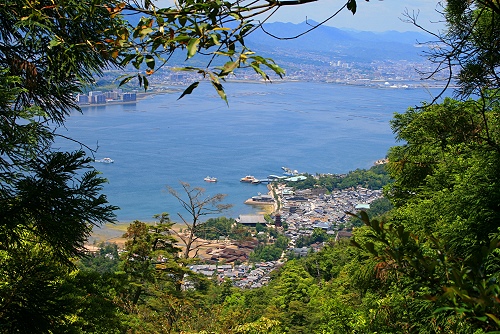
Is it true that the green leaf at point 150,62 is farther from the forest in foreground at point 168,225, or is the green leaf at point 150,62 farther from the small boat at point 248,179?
the small boat at point 248,179

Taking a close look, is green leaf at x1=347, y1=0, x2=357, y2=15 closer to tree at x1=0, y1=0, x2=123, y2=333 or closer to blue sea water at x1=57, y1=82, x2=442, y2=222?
tree at x1=0, y1=0, x2=123, y2=333

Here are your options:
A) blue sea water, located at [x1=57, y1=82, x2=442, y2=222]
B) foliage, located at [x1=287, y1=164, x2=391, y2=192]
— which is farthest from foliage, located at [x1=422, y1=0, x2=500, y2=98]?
foliage, located at [x1=287, y1=164, x2=391, y2=192]

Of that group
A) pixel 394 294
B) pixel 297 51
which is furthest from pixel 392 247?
pixel 297 51

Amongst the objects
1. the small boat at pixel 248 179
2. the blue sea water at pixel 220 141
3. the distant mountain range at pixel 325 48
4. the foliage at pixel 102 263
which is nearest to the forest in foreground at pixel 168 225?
the foliage at pixel 102 263

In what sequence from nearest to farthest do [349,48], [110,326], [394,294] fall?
[110,326]
[394,294]
[349,48]

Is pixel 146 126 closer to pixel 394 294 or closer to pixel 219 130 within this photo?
pixel 219 130

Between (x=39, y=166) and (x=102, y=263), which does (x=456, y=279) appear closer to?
(x=39, y=166)

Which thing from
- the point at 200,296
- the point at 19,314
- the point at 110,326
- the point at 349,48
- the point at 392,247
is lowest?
the point at 200,296
